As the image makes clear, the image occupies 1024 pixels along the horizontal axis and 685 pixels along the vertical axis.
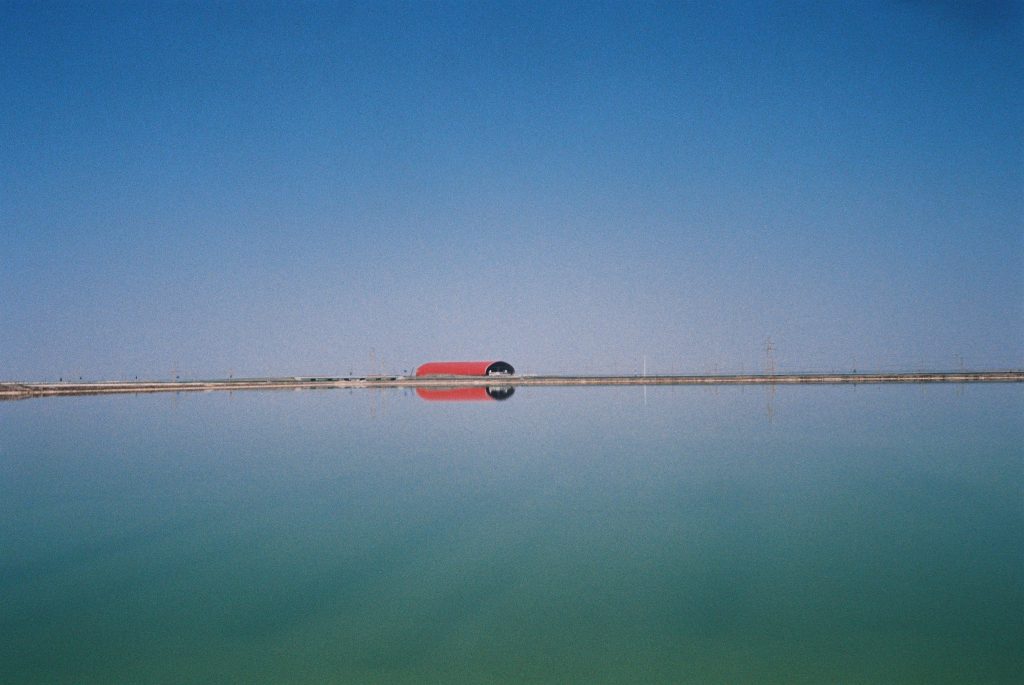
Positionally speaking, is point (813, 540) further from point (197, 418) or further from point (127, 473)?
point (197, 418)

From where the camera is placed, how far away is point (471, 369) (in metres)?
80.8

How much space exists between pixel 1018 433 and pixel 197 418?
3874 centimetres

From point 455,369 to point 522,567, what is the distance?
238ft

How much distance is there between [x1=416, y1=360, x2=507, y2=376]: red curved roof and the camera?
79875 mm

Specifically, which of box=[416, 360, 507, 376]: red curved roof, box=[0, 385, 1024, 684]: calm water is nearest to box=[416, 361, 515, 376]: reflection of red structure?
box=[416, 360, 507, 376]: red curved roof

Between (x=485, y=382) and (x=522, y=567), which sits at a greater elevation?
(x=485, y=382)

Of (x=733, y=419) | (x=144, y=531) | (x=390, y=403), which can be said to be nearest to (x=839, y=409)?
(x=733, y=419)

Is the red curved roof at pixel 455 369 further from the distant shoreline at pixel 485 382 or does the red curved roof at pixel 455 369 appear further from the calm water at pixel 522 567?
the calm water at pixel 522 567

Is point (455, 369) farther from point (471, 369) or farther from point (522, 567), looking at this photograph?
point (522, 567)

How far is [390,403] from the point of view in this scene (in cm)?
4997

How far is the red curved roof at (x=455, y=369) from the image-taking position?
262 feet

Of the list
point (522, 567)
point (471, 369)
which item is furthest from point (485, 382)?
point (522, 567)

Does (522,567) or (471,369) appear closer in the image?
(522,567)

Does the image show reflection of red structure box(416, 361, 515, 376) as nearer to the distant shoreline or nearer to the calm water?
the distant shoreline
